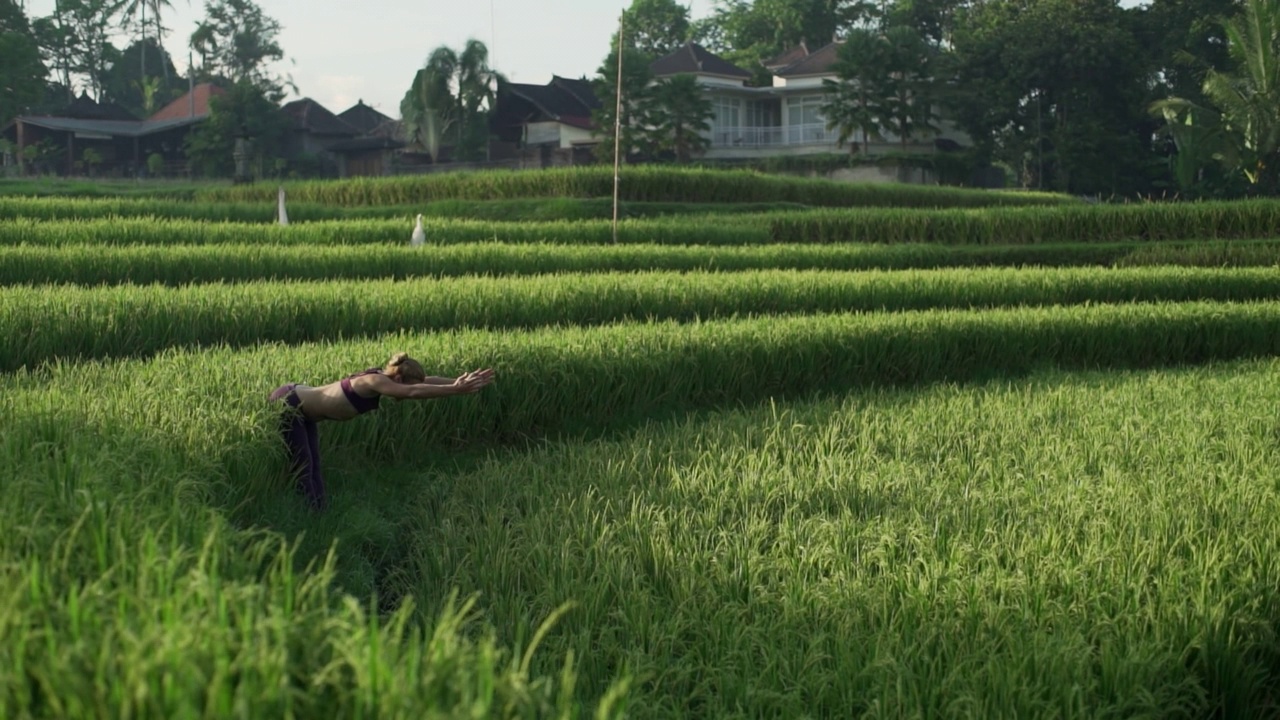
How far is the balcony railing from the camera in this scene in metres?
36.8

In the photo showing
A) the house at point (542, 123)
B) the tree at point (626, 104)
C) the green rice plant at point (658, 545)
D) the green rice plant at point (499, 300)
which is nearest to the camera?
the green rice plant at point (658, 545)

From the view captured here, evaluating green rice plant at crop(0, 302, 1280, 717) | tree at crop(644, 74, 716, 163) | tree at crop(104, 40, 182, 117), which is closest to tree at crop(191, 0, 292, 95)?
tree at crop(104, 40, 182, 117)

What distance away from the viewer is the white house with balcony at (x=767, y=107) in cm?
3659

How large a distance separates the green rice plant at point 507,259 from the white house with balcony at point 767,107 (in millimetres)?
19276

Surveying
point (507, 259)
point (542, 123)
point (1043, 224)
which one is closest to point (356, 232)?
point (507, 259)

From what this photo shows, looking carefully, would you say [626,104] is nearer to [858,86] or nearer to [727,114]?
[858,86]

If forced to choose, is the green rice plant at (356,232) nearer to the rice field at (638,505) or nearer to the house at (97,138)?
the rice field at (638,505)

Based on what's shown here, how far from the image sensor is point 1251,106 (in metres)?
27.0

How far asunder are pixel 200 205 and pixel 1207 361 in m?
13.8

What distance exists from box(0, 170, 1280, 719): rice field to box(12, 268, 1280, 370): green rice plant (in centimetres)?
3

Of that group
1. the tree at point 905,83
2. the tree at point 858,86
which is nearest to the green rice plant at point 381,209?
the tree at point 858,86

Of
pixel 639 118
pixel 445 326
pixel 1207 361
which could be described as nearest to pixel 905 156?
pixel 639 118

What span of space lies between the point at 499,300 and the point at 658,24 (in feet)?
142

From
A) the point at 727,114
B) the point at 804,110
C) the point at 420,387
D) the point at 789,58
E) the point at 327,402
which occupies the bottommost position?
the point at 327,402
